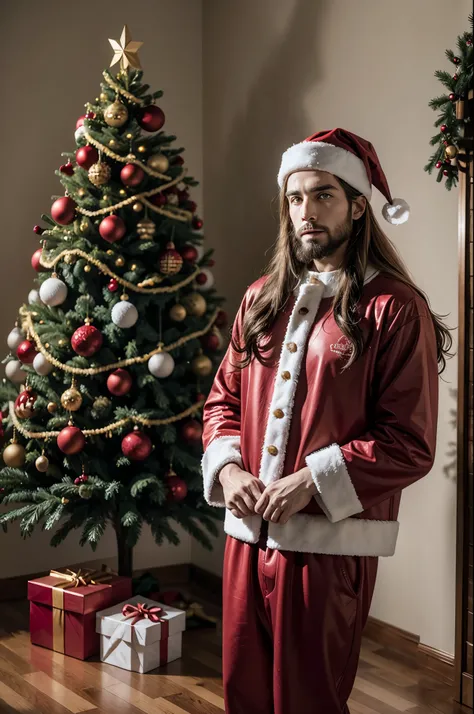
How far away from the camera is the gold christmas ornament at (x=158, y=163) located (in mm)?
3141

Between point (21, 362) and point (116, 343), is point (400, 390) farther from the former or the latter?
point (21, 362)

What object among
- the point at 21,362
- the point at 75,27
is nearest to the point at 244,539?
the point at 21,362

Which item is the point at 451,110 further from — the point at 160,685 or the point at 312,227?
the point at 160,685

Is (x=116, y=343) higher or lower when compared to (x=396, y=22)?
lower

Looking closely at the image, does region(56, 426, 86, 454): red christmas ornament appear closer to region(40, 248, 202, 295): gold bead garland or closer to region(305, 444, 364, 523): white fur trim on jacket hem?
region(40, 248, 202, 295): gold bead garland

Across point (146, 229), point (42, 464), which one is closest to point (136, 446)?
point (42, 464)

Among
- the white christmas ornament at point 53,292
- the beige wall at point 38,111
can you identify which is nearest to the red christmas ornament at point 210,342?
the white christmas ornament at point 53,292

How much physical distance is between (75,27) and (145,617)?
2.57 m

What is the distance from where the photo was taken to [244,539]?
6.39ft

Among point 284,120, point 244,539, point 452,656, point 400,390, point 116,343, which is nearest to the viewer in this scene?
point 400,390

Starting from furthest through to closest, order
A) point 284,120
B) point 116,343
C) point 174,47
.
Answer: point 174,47
point 284,120
point 116,343

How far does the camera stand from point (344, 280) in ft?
6.42

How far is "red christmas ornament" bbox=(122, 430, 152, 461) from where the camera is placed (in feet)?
9.96

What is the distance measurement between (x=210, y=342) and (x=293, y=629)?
5.32 feet
